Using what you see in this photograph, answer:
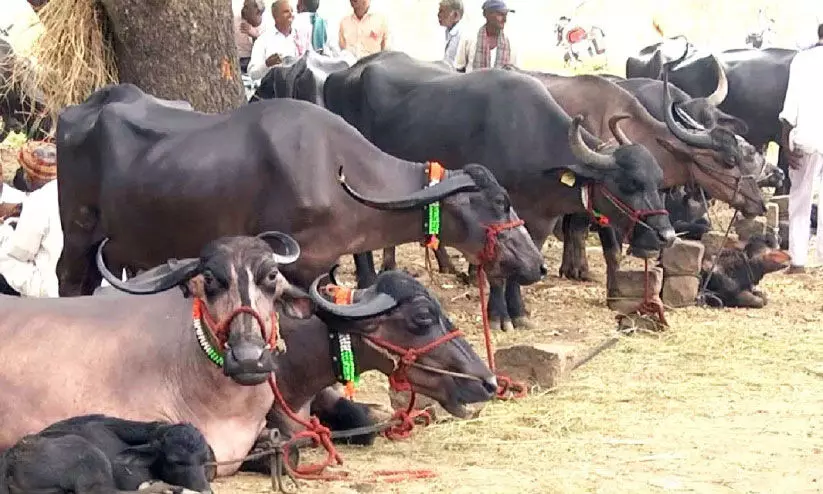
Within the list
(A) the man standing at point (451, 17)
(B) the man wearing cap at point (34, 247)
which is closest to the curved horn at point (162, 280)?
(B) the man wearing cap at point (34, 247)

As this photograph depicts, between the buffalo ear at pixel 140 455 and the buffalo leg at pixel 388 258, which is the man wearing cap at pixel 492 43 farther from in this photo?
the buffalo ear at pixel 140 455

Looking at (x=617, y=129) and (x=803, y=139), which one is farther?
(x=803, y=139)

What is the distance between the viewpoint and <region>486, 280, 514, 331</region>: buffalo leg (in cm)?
965

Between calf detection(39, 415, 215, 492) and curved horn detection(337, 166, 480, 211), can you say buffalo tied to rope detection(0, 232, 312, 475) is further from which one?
curved horn detection(337, 166, 480, 211)

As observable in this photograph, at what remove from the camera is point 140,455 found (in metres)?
4.70

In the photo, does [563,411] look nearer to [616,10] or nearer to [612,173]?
[612,173]

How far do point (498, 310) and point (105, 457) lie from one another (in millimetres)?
5366

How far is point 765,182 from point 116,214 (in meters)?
6.02

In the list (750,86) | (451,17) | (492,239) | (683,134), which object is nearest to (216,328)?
(492,239)

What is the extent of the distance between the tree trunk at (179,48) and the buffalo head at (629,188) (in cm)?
231

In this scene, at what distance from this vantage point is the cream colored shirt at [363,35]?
14.6 metres

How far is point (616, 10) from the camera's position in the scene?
1556 inches

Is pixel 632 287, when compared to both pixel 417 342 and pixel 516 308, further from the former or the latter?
pixel 417 342

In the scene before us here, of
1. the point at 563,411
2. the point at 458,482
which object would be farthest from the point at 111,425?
the point at 563,411
